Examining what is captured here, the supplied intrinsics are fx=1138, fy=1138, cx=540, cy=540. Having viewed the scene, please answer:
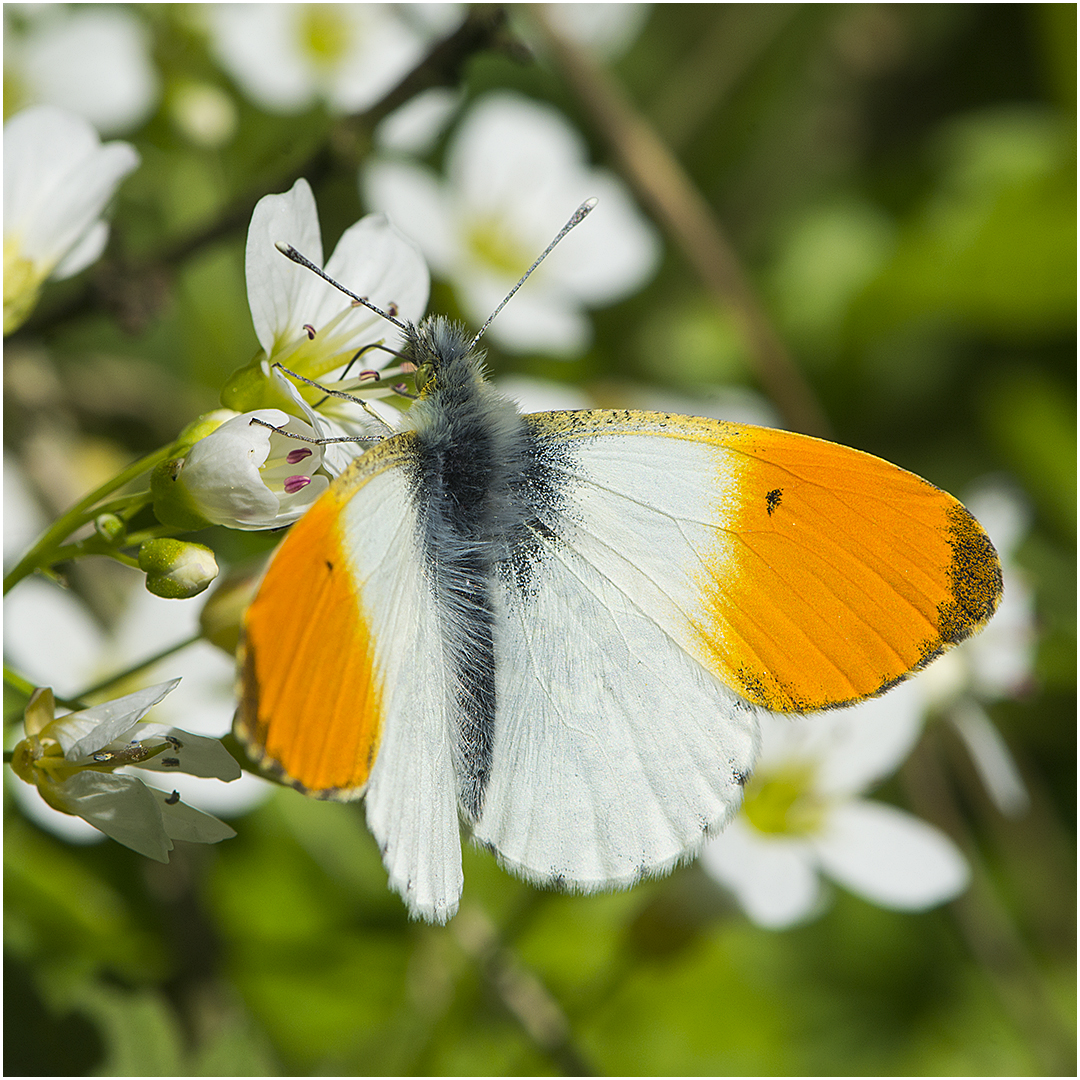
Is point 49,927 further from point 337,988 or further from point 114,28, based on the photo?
point 114,28

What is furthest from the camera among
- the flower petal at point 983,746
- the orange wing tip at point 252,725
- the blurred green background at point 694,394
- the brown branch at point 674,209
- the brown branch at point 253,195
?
the flower petal at point 983,746

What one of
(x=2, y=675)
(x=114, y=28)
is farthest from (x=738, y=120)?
(x=2, y=675)

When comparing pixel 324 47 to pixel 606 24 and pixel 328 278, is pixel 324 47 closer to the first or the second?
pixel 606 24

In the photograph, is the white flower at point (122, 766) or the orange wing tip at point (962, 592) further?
the orange wing tip at point (962, 592)

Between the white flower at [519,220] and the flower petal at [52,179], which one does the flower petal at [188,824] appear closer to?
the flower petal at [52,179]

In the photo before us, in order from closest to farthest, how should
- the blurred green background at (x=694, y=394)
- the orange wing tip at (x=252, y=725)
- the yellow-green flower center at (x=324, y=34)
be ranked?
the orange wing tip at (x=252, y=725)
the blurred green background at (x=694, y=394)
the yellow-green flower center at (x=324, y=34)

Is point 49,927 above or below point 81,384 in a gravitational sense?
below

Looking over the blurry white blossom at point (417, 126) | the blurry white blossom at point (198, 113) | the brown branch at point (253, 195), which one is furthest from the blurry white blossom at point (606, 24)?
the brown branch at point (253, 195)
